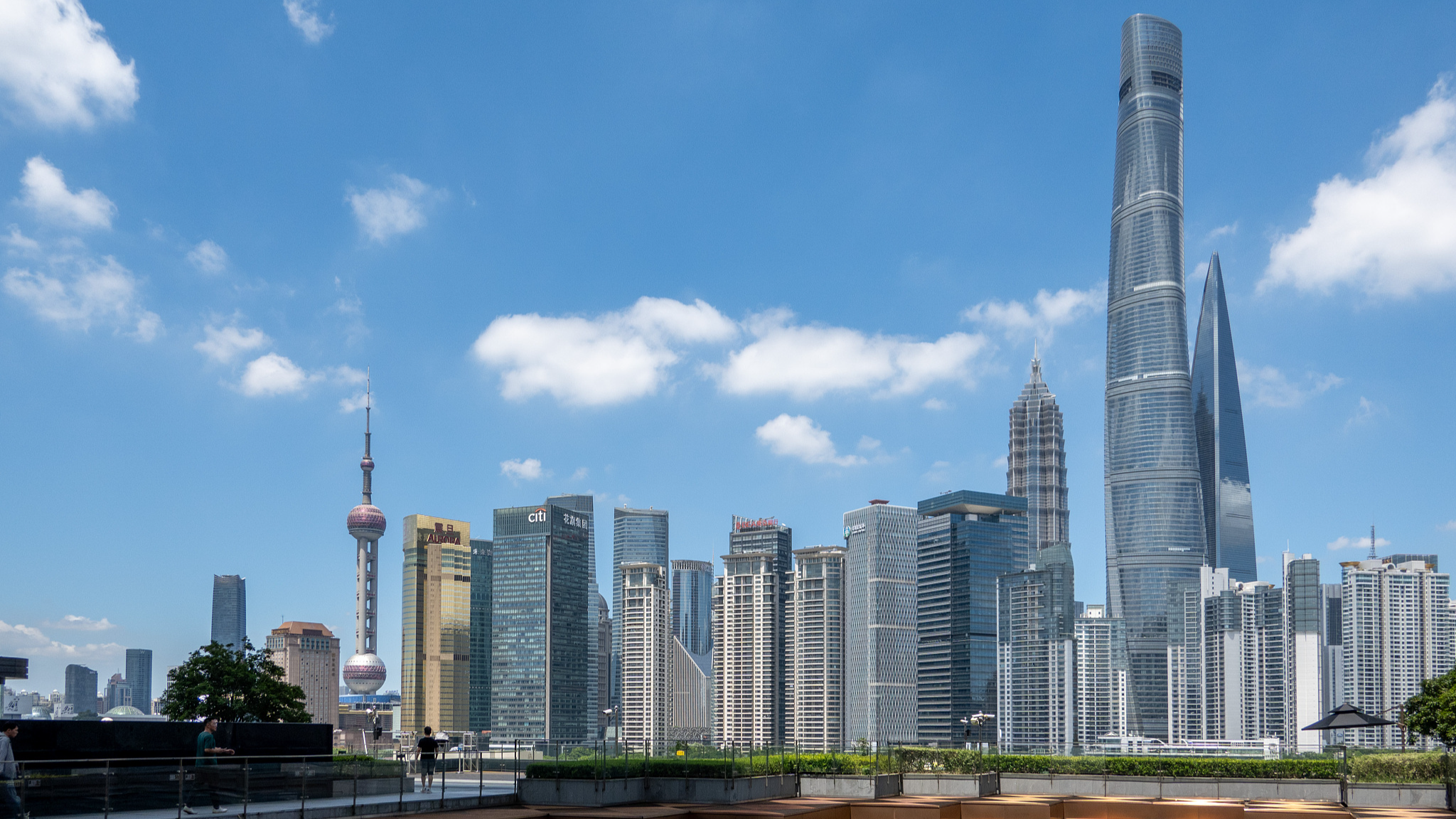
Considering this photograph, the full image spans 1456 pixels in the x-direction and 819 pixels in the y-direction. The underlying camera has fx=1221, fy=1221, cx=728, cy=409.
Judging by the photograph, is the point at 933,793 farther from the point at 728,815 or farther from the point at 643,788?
the point at 728,815

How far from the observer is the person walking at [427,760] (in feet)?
74.2

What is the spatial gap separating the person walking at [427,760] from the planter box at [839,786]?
1108 centimetres

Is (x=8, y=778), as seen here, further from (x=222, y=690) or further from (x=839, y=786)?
(x=222, y=690)

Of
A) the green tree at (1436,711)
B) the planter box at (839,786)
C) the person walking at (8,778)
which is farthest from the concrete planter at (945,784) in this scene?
the person walking at (8,778)


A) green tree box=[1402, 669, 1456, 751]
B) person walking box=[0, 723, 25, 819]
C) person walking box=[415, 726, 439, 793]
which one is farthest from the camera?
green tree box=[1402, 669, 1456, 751]

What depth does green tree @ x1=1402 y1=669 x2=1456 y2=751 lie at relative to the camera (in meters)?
40.8

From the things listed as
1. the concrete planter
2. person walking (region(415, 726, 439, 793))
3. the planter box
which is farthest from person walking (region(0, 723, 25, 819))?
the concrete planter

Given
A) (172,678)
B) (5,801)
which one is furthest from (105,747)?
(172,678)

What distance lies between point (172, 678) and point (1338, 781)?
4721cm

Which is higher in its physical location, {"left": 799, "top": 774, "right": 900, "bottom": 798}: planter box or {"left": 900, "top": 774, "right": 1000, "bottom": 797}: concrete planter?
{"left": 799, "top": 774, "right": 900, "bottom": 798}: planter box

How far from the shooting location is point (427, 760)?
912 inches

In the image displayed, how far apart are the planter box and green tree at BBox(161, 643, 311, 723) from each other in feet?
98.4

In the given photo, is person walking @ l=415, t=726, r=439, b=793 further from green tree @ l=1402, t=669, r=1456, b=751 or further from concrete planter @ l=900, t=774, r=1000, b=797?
green tree @ l=1402, t=669, r=1456, b=751

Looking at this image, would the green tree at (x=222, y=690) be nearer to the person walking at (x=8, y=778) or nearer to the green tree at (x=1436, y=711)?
the person walking at (x=8, y=778)
